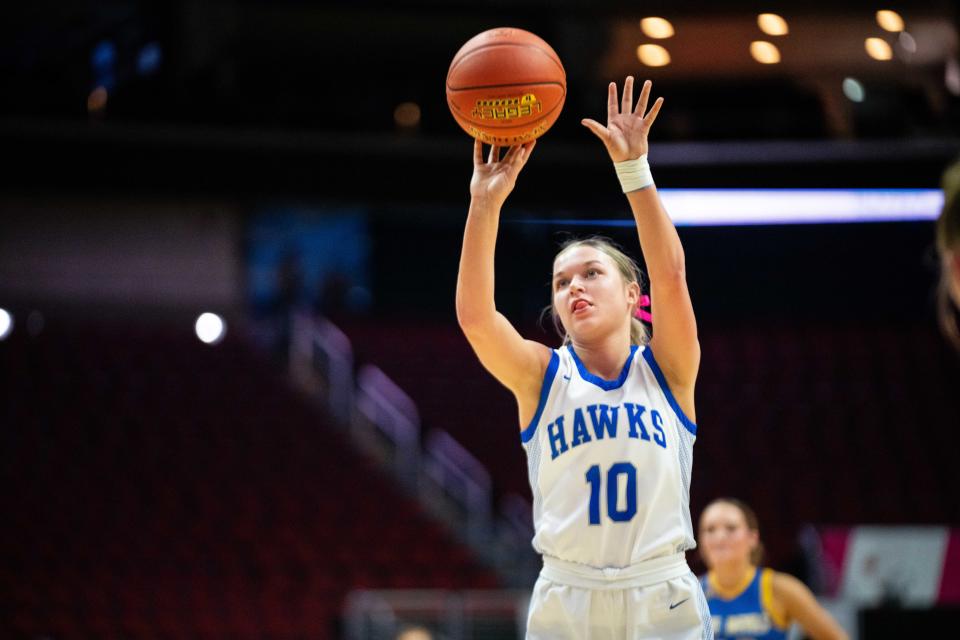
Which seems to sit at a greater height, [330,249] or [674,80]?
[674,80]

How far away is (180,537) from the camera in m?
10.8

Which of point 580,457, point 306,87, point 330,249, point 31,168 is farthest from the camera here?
point 330,249

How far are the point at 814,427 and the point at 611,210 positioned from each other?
11.5 ft

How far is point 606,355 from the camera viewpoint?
9.92 feet

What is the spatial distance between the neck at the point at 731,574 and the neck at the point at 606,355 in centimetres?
201

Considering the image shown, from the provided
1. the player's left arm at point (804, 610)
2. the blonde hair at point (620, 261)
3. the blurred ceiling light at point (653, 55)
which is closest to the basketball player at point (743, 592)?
the player's left arm at point (804, 610)

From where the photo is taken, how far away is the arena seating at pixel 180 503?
1000cm

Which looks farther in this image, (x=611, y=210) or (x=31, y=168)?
(x=611, y=210)

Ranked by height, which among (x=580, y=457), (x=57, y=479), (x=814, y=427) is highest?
(x=814, y=427)

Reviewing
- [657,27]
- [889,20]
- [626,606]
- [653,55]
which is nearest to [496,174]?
[626,606]

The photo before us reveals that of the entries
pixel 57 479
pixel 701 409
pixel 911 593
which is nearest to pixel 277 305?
pixel 57 479

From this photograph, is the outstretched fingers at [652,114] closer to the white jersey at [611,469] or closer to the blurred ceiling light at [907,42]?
the white jersey at [611,469]

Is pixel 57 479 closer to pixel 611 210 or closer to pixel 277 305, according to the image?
pixel 277 305

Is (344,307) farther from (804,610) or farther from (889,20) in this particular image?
(804,610)
